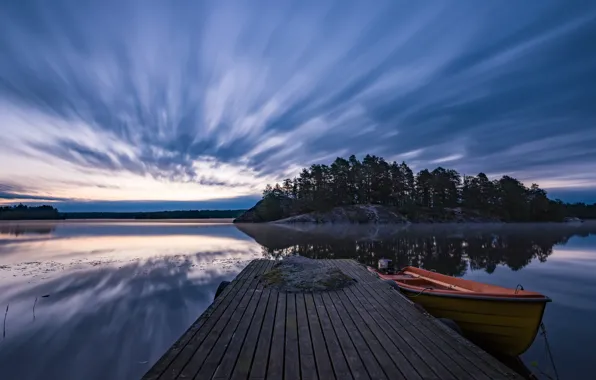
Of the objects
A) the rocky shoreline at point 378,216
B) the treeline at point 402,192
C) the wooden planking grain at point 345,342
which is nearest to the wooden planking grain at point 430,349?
the wooden planking grain at point 345,342

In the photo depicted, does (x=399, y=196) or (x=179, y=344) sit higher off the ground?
(x=399, y=196)

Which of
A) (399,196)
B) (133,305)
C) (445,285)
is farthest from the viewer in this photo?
(399,196)

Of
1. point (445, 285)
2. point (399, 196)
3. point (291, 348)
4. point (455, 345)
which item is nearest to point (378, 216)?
→ point (399, 196)

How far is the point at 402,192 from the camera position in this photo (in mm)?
105750

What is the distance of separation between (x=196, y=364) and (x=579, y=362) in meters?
8.74

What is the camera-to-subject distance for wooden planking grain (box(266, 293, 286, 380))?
417 centimetres

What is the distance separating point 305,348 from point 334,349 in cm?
47

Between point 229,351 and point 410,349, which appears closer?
point 229,351

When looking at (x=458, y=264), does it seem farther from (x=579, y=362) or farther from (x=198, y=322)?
(x=198, y=322)

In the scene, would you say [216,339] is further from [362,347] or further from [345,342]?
[362,347]

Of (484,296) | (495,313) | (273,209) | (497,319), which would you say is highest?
(273,209)

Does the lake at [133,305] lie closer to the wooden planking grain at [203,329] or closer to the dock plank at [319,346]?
the wooden planking grain at [203,329]

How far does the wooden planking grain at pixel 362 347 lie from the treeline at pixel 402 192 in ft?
288

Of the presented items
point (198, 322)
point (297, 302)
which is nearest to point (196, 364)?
point (198, 322)
